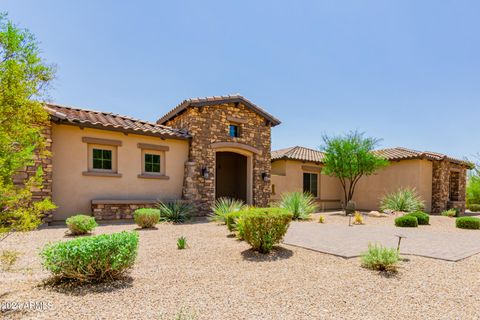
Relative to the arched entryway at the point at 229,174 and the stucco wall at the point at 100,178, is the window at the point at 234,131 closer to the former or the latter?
the stucco wall at the point at 100,178

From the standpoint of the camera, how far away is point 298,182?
1891 cm

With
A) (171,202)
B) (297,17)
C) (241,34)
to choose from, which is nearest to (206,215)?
(171,202)

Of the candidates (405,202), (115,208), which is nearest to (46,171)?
(115,208)

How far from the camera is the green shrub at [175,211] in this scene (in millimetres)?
11555

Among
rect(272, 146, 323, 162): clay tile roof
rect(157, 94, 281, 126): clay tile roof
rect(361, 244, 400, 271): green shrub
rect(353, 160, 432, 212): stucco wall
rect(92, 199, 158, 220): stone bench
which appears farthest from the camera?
rect(272, 146, 323, 162): clay tile roof

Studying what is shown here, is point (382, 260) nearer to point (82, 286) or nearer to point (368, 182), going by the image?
point (82, 286)

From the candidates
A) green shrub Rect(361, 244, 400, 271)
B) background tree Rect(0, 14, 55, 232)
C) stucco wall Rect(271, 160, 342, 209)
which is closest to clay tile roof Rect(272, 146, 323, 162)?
stucco wall Rect(271, 160, 342, 209)

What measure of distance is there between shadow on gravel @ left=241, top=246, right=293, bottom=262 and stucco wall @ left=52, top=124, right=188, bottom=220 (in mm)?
7625

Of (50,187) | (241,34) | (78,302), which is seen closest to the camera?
(78,302)

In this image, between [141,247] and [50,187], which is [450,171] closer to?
[141,247]

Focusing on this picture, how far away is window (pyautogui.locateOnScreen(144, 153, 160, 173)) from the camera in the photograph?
12.7 m

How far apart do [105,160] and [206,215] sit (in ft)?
17.4

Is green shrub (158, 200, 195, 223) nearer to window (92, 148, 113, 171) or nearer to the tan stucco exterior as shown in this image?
window (92, 148, 113, 171)

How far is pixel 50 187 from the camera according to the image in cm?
998
